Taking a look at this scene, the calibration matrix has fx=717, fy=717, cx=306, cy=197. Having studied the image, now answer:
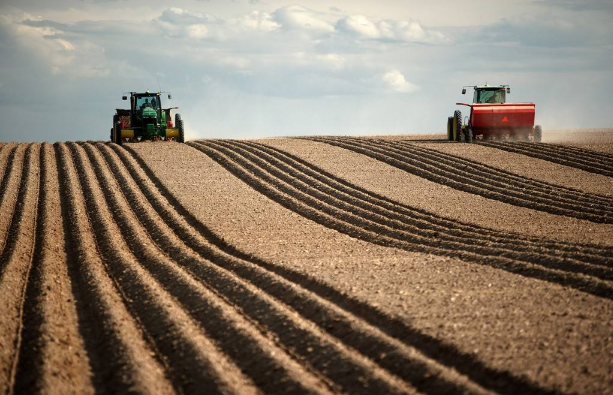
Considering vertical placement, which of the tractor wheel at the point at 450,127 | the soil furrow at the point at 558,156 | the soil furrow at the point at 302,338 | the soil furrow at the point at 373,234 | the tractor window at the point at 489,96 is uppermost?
the tractor window at the point at 489,96

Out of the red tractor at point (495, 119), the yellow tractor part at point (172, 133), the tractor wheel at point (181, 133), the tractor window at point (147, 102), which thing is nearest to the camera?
the red tractor at point (495, 119)

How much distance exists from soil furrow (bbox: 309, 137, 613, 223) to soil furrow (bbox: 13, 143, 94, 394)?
1044 cm

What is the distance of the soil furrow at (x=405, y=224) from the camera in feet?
35.1

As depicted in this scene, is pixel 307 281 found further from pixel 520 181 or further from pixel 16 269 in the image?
pixel 520 181

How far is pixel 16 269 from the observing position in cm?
1156

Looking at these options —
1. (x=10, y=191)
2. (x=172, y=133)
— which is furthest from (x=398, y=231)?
(x=172, y=133)

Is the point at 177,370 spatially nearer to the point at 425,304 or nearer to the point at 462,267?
the point at 425,304

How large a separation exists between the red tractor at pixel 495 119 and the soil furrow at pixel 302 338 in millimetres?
18954

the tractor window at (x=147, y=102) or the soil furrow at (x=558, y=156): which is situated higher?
the tractor window at (x=147, y=102)

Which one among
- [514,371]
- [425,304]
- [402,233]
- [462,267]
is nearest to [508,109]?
[402,233]

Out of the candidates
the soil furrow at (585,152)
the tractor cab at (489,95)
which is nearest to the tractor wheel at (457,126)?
the tractor cab at (489,95)

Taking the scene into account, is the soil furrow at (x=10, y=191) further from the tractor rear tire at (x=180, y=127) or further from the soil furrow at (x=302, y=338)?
the tractor rear tire at (x=180, y=127)

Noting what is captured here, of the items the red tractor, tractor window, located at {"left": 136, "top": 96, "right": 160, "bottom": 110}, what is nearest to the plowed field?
the red tractor

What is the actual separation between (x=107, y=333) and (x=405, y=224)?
25.6 feet
